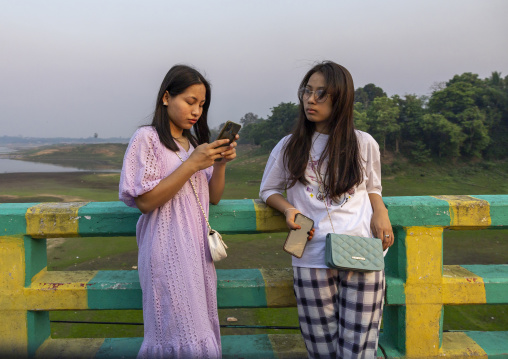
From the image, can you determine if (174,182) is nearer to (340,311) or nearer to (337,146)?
(337,146)

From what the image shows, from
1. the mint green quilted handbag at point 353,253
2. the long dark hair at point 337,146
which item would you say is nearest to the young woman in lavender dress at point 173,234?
the long dark hair at point 337,146

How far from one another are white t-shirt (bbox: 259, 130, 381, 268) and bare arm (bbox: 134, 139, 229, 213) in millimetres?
432

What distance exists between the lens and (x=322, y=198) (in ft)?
6.00

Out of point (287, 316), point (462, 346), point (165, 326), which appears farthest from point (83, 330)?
point (462, 346)

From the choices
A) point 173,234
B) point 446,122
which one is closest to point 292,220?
point 173,234

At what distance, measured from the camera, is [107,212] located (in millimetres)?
2002

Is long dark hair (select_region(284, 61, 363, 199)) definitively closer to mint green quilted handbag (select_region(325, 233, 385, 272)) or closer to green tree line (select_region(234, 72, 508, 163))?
mint green quilted handbag (select_region(325, 233, 385, 272))

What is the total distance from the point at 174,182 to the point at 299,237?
56 centimetres

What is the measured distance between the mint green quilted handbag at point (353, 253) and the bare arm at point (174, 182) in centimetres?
60

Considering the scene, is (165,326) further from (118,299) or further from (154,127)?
(154,127)

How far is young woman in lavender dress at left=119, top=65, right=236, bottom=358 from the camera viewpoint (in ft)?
5.21

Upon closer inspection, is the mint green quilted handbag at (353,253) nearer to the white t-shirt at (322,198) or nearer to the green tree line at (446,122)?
the white t-shirt at (322,198)

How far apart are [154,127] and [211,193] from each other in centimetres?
40

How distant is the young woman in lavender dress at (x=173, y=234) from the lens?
1.59 metres
